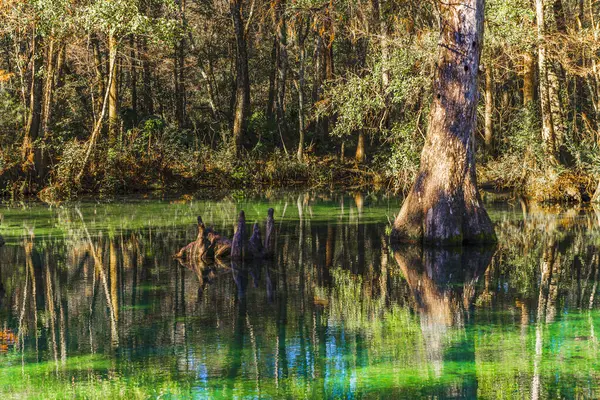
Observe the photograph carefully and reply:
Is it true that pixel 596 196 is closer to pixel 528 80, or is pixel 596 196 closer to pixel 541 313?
pixel 528 80

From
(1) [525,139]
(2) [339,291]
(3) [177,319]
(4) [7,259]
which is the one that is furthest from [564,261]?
(1) [525,139]

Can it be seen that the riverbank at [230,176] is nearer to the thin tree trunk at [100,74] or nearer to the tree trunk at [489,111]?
the tree trunk at [489,111]

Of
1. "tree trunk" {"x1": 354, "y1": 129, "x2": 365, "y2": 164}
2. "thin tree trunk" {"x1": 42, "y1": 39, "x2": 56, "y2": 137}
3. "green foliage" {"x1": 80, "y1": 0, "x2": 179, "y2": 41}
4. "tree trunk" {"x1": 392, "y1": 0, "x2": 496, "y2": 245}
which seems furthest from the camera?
"tree trunk" {"x1": 354, "y1": 129, "x2": 365, "y2": 164}

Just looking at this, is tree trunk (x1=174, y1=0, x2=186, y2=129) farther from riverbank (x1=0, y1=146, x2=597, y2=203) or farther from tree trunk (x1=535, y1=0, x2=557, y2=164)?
tree trunk (x1=535, y1=0, x2=557, y2=164)

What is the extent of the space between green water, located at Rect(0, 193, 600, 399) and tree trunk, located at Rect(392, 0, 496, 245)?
63 centimetres

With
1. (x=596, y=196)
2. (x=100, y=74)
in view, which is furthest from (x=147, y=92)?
(x=596, y=196)

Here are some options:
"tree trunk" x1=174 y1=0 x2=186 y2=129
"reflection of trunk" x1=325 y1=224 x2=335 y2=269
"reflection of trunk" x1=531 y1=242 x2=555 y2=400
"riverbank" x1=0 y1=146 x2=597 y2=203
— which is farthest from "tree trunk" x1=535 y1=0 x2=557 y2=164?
"tree trunk" x1=174 y1=0 x2=186 y2=129

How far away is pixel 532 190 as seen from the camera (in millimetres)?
26156

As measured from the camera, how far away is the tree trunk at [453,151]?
15344 mm

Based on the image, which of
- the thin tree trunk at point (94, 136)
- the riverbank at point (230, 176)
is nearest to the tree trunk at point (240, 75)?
the riverbank at point (230, 176)

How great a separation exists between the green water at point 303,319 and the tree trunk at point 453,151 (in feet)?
2.07

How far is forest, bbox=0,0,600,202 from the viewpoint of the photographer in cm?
2350

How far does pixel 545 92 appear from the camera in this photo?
25562mm

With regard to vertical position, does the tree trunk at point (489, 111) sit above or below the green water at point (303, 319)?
above
